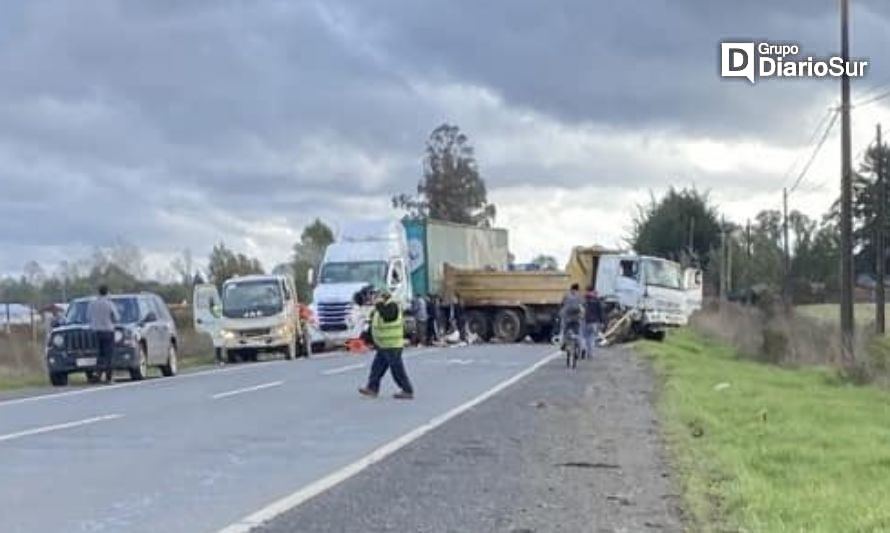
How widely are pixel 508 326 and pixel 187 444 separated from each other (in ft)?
129

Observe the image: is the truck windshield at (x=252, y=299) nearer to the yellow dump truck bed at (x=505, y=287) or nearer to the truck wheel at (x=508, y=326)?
the yellow dump truck bed at (x=505, y=287)

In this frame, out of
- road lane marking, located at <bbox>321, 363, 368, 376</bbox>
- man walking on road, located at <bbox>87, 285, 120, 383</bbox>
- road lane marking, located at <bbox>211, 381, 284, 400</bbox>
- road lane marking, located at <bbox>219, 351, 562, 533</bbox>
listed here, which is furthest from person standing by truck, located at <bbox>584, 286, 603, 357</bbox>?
road lane marking, located at <bbox>219, 351, 562, 533</bbox>

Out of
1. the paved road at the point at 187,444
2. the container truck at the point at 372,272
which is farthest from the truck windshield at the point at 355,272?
the paved road at the point at 187,444

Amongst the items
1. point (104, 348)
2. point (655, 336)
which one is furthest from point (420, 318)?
point (104, 348)

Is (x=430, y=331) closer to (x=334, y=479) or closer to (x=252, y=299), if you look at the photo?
(x=252, y=299)

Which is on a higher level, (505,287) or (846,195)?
(846,195)

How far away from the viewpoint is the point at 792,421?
63.6ft

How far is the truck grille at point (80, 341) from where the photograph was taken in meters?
30.0

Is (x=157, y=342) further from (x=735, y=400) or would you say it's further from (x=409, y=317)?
(x=409, y=317)

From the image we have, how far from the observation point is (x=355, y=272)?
5012cm

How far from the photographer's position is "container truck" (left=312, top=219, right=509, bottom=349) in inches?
1924

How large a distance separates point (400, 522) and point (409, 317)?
41.4m

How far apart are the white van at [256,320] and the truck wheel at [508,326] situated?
11390 mm

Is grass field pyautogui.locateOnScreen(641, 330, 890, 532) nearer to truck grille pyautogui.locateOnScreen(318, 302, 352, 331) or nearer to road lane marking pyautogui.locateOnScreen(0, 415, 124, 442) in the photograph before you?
road lane marking pyautogui.locateOnScreen(0, 415, 124, 442)
